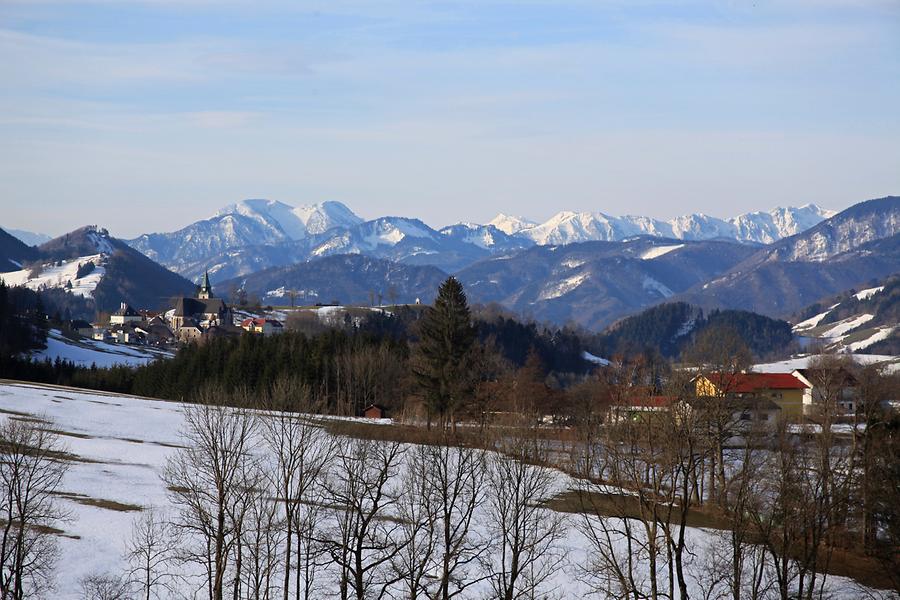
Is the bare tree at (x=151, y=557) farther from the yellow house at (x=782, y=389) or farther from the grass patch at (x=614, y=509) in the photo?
the yellow house at (x=782, y=389)

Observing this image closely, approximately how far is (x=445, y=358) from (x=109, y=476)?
32701 millimetres

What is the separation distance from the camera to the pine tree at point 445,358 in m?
86.6

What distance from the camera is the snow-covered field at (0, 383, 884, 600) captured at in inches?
1914

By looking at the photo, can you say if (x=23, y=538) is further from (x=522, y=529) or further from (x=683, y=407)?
(x=683, y=407)

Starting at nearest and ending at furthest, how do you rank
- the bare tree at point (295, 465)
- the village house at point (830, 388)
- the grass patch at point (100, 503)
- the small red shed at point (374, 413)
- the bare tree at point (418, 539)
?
the bare tree at point (418, 539) → the bare tree at point (295, 465) → the grass patch at point (100, 503) → the village house at point (830, 388) → the small red shed at point (374, 413)

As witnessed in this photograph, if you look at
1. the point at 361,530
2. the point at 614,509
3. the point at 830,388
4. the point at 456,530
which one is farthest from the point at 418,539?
the point at 830,388

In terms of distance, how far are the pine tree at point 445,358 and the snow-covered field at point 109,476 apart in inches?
692

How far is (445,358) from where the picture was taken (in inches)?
3447

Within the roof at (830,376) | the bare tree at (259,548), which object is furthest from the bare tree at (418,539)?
the roof at (830,376)

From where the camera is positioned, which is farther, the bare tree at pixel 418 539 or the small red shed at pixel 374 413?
the small red shed at pixel 374 413

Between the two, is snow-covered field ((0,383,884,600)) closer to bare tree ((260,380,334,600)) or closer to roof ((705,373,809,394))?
bare tree ((260,380,334,600))

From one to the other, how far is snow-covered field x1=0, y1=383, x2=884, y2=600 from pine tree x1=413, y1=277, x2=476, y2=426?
692 inches

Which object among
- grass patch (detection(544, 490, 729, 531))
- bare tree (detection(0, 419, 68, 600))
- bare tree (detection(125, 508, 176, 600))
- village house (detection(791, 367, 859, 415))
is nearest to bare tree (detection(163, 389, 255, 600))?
bare tree (detection(125, 508, 176, 600))

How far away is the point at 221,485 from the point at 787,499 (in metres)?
25.3
